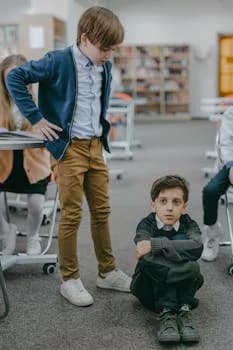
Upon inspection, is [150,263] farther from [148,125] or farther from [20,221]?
[148,125]

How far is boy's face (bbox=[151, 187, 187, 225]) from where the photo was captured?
2115 millimetres

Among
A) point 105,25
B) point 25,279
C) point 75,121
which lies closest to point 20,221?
point 25,279

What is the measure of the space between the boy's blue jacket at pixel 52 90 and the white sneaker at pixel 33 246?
81 cm

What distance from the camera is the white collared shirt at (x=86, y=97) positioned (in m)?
2.20

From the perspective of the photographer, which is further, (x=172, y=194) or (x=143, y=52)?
(x=143, y=52)

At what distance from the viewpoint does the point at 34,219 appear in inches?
114

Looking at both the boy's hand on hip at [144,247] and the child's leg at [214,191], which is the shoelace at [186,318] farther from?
the child's leg at [214,191]

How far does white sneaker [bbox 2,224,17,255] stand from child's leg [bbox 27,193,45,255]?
93 millimetres

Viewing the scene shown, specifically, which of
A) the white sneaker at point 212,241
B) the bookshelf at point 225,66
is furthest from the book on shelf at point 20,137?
the bookshelf at point 225,66

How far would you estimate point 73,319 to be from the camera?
2.13 meters

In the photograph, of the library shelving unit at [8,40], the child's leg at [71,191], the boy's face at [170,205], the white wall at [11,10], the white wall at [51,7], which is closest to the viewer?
the boy's face at [170,205]

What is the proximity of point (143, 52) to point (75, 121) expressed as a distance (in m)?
12.4

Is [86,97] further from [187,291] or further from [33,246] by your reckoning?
[33,246]

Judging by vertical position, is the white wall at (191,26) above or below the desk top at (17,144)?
above
